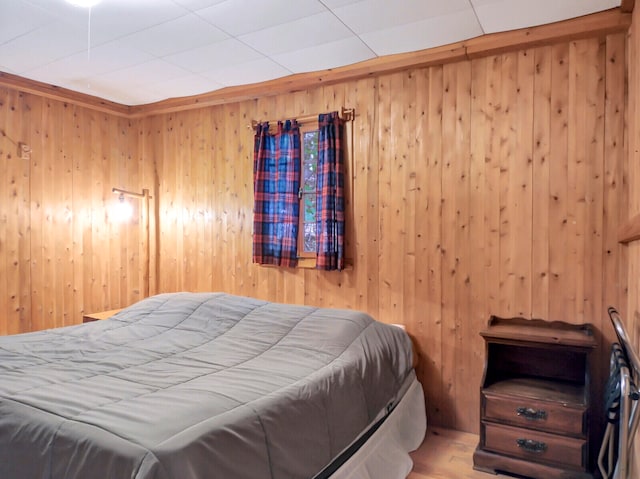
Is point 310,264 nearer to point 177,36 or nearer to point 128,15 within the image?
point 177,36

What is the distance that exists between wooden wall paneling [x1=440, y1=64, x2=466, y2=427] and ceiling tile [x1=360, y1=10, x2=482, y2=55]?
0.26 m

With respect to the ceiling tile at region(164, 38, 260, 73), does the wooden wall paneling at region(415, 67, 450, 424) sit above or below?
below

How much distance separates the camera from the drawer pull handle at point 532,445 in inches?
95.0

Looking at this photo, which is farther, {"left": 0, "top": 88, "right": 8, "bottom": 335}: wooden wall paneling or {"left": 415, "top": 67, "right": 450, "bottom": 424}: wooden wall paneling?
{"left": 0, "top": 88, "right": 8, "bottom": 335}: wooden wall paneling

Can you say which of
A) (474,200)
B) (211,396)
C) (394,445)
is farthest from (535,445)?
(211,396)

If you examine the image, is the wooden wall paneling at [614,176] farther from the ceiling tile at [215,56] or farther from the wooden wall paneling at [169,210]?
the wooden wall paneling at [169,210]

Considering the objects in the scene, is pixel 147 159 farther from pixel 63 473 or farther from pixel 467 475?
pixel 467 475

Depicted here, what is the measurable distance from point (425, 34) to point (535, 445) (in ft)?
7.93

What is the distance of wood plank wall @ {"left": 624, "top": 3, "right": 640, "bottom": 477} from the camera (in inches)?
81.4

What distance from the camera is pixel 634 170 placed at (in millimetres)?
2234

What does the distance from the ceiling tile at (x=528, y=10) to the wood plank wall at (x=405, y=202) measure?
22 centimetres

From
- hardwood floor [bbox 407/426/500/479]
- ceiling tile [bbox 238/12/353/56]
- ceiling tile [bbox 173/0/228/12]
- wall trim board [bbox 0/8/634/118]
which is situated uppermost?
ceiling tile [bbox 238/12/353/56]

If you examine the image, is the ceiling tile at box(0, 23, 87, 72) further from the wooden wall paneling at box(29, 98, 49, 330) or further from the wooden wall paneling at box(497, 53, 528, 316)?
the wooden wall paneling at box(497, 53, 528, 316)

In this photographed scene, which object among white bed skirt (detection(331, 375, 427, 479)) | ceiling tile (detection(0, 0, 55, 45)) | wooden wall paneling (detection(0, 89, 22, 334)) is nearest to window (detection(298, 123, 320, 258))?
white bed skirt (detection(331, 375, 427, 479))
